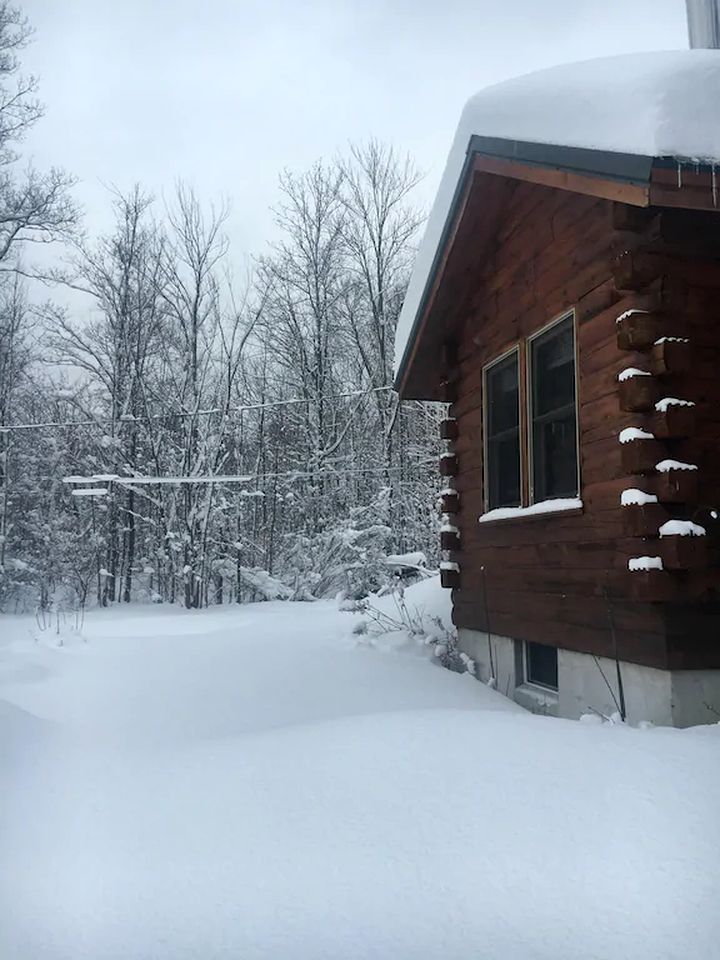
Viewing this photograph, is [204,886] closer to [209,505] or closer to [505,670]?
[505,670]

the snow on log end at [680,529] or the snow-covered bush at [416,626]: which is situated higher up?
the snow on log end at [680,529]

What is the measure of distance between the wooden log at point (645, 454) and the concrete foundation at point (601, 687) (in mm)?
1238

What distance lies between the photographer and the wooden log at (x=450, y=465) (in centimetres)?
866

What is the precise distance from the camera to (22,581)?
22.2 m

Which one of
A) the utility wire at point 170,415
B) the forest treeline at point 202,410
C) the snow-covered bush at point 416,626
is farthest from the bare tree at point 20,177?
the snow-covered bush at point 416,626

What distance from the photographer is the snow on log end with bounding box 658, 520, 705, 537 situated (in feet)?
15.4

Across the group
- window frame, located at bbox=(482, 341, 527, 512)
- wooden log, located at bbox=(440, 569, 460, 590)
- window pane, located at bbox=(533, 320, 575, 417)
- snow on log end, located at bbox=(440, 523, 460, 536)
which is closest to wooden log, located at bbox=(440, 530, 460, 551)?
snow on log end, located at bbox=(440, 523, 460, 536)

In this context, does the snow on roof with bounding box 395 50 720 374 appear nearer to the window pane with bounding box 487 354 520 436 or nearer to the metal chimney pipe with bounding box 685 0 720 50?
the window pane with bounding box 487 354 520 436

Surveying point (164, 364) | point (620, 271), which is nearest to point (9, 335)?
point (164, 364)

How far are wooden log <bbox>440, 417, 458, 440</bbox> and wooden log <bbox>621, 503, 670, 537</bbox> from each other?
12.9 ft

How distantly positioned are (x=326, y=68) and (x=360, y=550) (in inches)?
421

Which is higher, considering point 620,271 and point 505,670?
point 620,271

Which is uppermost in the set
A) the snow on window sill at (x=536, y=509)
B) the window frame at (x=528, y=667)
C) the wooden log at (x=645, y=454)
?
the wooden log at (x=645, y=454)

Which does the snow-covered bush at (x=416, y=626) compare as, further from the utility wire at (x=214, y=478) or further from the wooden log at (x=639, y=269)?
the utility wire at (x=214, y=478)
